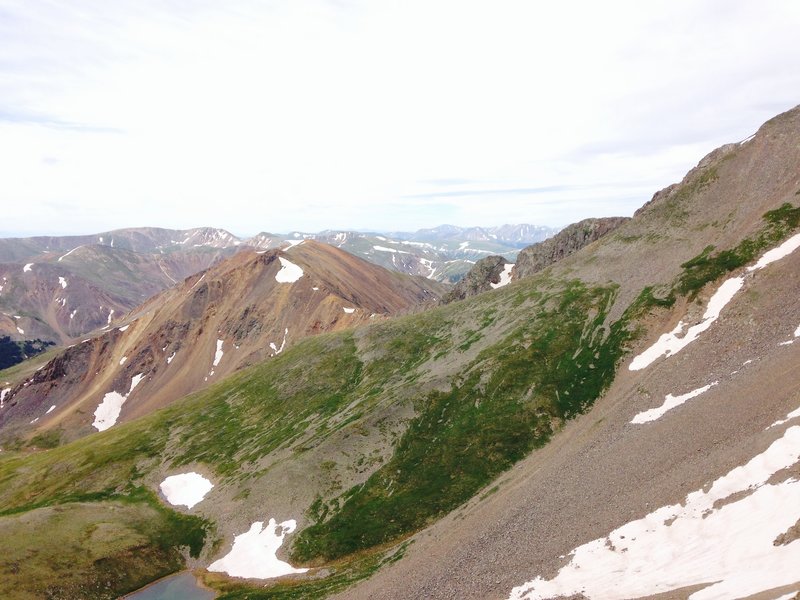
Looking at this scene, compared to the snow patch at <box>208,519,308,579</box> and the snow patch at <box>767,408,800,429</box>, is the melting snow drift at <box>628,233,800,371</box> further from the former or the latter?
the snow patch at <box>208,519,308,579</box>

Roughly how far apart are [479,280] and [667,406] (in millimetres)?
116192

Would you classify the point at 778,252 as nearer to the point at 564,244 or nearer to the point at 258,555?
the point at 564,244

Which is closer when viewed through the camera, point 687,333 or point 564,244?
point 687,333

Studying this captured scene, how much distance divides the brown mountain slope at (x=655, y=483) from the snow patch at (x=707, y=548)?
0.14 meters

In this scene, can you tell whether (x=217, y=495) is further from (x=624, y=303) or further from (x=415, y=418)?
(x=624, y=303)

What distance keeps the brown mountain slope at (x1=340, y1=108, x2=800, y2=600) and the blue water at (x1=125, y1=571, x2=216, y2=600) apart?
27277 mm

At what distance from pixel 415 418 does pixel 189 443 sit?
57.2 meters

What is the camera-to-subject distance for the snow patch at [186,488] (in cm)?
9081

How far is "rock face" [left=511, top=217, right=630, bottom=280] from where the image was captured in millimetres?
151875

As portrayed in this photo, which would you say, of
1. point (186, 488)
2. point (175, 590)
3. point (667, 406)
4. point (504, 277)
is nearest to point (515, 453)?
point (667, 406)

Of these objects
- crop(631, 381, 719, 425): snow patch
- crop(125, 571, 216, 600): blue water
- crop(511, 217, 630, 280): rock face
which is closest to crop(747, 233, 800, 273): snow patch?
crop(631, 381, 719, 425): snow patch

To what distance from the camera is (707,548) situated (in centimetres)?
3538

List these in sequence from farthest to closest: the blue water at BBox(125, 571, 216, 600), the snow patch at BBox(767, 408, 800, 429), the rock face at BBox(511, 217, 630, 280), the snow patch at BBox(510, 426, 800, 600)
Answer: the rock face at BBox(511, 217, 630, 280) → the blue water at BBox(125, 571, 216, 600) → the snow patch at BBox(767, 408, 800, 429) → the snow patch at BBox(510, 426, 800, 600)

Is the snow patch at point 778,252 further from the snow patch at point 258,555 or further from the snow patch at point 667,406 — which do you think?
the snow patch at point 258,555
